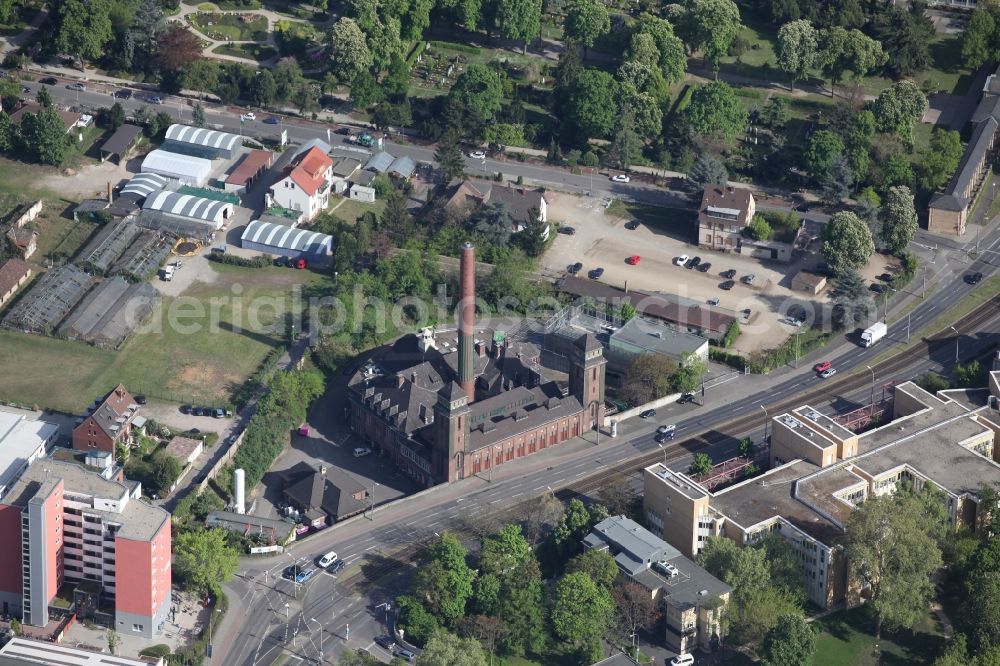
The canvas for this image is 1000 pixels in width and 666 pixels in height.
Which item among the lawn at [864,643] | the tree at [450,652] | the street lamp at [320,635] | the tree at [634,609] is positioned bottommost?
the lawn at [864,643]

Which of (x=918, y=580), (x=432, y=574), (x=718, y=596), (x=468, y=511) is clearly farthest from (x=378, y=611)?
(x=918, y=580)

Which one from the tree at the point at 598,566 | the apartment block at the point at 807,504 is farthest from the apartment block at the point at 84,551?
the apartment block at the point at 807,504

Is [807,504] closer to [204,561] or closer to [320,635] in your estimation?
[320,635]

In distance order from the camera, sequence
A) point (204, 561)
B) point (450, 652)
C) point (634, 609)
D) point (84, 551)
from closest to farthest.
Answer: point (450, 652) < point (634, 609) < point (84, 551) < point (204, 561)

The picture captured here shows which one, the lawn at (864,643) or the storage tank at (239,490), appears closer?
the lawn at (864,643)

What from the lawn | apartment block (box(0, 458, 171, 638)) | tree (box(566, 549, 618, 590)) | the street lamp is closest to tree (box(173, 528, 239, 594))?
apartment block (box(0, 458, 171, 638))

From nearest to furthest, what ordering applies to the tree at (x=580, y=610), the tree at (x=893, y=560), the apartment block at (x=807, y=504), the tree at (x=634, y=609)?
the tree at (x=580, y=610), the tree at (x=893, y=560), the tree at (x=634, y=609), the apartment block at (x=807, y=504)

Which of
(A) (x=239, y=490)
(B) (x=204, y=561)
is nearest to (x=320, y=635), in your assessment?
(B) (x=204, y=561)

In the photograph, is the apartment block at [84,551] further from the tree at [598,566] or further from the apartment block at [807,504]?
the apartment block at [807,504]
